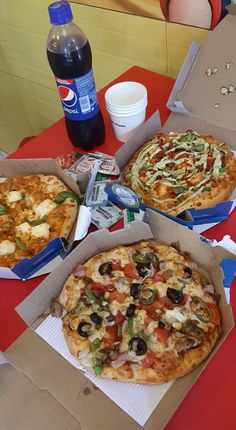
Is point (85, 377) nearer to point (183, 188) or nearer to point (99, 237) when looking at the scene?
point (99, 237)

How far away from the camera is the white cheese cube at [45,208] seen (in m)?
1.06

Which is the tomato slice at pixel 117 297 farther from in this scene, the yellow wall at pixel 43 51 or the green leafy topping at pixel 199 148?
the yellow wall at pixel 43 51

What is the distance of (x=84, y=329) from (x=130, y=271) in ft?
0.56

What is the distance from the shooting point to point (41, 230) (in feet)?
3.33

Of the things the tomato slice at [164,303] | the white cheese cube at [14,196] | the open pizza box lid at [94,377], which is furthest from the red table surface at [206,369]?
the white cheese cube at [14,196]

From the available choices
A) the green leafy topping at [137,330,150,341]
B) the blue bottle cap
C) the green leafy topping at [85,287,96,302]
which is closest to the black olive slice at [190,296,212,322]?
the green leafy topping at [137,330,150,341]

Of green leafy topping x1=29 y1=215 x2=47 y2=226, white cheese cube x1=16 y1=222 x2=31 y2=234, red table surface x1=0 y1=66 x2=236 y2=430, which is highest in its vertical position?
white cheese cube x1=16 y1=222 x2=31 y2=234

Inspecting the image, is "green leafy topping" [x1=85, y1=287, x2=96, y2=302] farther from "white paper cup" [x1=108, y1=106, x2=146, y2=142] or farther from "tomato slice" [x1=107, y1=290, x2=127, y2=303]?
"white paper cup" [x1=108, y1=106, x2=146, y2=142]

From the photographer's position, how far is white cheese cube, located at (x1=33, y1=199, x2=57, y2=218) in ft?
3.48

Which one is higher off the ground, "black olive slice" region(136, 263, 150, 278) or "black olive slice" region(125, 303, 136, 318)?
"black olive slice" region(136, 263, 150, 278)

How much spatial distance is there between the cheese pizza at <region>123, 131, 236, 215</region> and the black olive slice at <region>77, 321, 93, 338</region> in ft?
1.20

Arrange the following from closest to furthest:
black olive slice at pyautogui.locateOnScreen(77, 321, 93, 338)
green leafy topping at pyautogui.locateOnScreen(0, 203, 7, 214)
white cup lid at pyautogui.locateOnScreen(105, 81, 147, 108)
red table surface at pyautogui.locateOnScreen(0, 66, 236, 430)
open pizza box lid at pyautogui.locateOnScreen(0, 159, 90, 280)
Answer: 1. red table surface at pyautogui.locateOnScreen(0, 66, 236, 430)
2. black olive slice at pyautogui.locateOnScreen(77, 321, 93, 338)
3. open pizza box lid at pyautogui.locateOnScreen(0, 159, 90, 280)
4. green leafy topping at pyautogui.locateOnScreen(0, 203, 7, 214)
5. white cup lid at pyautogui.locateOnScreen(105, 81, 147, 108)

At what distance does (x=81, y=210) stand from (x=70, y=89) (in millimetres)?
373

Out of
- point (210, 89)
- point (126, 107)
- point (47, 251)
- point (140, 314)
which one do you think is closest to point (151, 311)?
point (140, 314)
